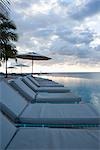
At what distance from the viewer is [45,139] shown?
10.5 ft

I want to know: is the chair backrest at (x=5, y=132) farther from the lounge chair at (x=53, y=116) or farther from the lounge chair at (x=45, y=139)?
the lounge chair at (x=53, y=116)

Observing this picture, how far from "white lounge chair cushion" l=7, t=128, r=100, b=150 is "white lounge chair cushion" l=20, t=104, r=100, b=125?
81cm

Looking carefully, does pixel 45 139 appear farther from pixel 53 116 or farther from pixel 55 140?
pixel 53 116

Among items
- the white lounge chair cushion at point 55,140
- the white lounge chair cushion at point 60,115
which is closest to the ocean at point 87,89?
the white lounge chair cushion at point 60,115

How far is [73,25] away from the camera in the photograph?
1424 cm

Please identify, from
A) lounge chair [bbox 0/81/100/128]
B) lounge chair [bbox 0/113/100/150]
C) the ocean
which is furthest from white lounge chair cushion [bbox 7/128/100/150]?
the ocean

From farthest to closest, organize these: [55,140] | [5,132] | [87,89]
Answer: [87,89] < [5,132] < [55,140]

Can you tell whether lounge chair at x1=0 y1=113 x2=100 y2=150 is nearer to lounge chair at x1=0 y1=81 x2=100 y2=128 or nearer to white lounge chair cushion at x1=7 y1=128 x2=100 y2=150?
white lounge chair cushion at x1=7 y1=128 x2=100 y2=150

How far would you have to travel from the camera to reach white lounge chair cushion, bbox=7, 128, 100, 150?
2.96m

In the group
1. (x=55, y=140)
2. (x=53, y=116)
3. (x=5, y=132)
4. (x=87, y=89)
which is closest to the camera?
(x=55, y=140)

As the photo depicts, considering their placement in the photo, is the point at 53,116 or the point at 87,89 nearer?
the point at 53,116

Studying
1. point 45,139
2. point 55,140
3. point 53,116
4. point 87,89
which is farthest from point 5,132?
point 87,89

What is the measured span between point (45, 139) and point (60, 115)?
1.50 meters

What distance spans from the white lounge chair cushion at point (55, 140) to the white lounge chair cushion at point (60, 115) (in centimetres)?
81
